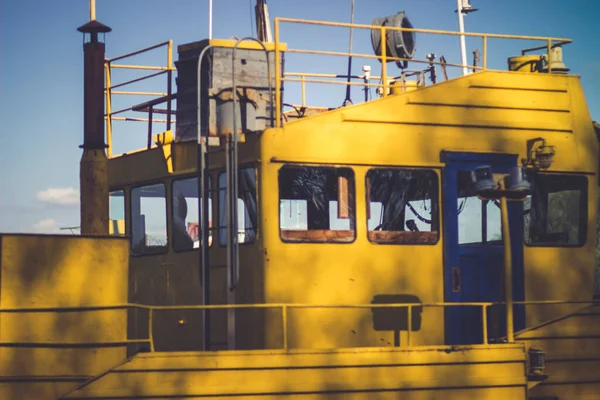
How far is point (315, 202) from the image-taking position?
11.1 m

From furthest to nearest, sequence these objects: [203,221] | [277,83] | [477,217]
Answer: [477,217] < [277,83] < [203,221]

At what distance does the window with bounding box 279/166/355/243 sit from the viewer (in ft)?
35.2

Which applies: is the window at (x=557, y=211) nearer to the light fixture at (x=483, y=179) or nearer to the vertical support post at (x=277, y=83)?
the light fixture at (x=483, y=179)

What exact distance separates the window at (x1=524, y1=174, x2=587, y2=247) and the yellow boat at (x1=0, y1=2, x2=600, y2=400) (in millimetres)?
24

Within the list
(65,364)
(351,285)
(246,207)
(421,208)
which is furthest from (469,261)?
(65,364)

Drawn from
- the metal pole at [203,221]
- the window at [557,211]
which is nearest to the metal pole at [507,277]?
the window at [557,211]

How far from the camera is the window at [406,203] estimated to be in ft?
36.5

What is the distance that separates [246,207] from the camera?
35.3ft

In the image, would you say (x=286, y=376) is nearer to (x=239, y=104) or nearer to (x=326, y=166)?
(x=326, y=166)

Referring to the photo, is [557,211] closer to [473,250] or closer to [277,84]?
[473,250]

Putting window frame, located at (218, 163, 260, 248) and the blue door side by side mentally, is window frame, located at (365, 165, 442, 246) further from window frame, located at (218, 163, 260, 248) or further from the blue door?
window frame, located at (218, 163, 260, 248)

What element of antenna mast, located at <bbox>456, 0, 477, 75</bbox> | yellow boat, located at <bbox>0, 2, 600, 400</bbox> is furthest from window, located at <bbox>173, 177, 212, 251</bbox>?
antenna mast, located at <bbox>456, 0, 477, 75</bbox>

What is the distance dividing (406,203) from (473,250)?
983 millimetres

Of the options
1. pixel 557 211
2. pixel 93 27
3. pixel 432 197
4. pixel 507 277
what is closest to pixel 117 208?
pixel 93 27
